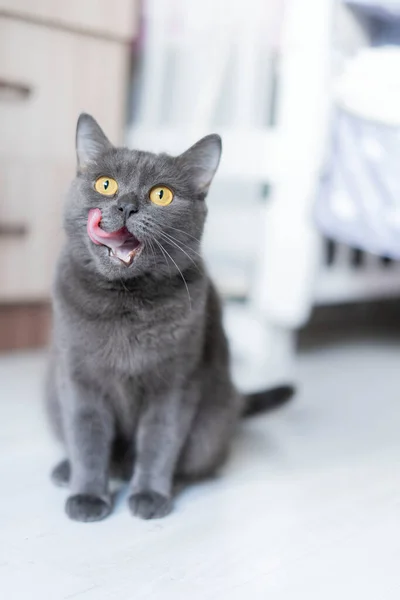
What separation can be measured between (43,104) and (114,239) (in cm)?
95

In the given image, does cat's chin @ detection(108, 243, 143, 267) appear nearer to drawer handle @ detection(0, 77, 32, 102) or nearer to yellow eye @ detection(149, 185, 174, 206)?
yellow eye @ detection(149, 185, 174, 206)

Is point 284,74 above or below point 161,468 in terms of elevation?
above

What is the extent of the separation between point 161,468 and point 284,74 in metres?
0.97

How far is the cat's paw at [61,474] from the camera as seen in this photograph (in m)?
1.04

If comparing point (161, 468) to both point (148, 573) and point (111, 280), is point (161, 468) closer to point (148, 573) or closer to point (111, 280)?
point (148, 573)

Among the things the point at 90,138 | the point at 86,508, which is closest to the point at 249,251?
the point at 90,138

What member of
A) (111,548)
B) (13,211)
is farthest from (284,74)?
(111,548)

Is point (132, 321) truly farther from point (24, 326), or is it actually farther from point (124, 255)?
point (24, 326)

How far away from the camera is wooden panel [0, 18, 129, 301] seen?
1593mm

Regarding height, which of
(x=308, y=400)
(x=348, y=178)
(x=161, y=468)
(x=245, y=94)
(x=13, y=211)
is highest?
(x=245, y=94)

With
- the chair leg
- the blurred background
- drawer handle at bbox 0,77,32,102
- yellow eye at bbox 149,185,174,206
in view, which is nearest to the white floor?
the blurred background

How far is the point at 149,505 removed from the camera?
37.2 inches

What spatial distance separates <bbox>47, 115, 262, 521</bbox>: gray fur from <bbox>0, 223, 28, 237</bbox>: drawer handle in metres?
0.69

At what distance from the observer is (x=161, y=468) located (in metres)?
0.97
